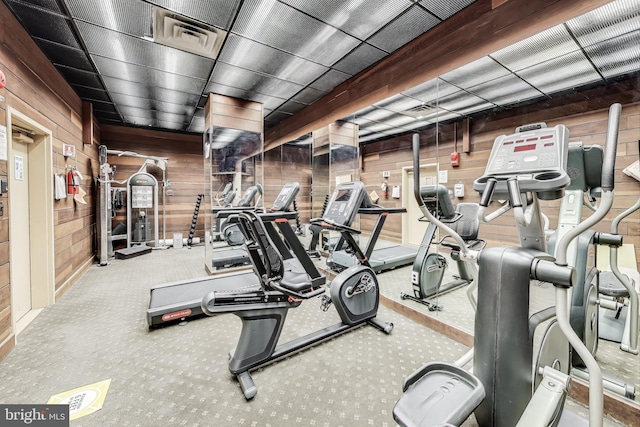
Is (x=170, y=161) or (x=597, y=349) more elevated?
(x=170, y=161)

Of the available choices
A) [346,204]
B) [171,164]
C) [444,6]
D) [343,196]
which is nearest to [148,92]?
[171,164]

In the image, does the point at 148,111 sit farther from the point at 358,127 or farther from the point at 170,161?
the point at 358,127

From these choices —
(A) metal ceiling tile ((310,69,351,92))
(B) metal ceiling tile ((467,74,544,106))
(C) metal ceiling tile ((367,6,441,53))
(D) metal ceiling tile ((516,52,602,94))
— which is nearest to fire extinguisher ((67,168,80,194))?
(A) metal ceiling tile ((310,69,351,92))

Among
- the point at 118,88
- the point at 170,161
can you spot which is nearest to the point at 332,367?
the point at 118,88

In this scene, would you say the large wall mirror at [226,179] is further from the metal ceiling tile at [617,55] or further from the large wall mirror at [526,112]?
the metal ceiling tile at [617,55]

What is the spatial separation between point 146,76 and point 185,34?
4.78 feet

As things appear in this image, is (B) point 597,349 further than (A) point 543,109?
No

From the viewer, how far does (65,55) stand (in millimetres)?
3305

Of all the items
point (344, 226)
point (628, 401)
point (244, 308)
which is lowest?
point (628, 401)

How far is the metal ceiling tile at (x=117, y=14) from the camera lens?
2.45 metres

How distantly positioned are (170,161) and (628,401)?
327 inches

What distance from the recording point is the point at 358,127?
4949 millimetres

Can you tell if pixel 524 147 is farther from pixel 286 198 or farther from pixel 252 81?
pixel 252 81
